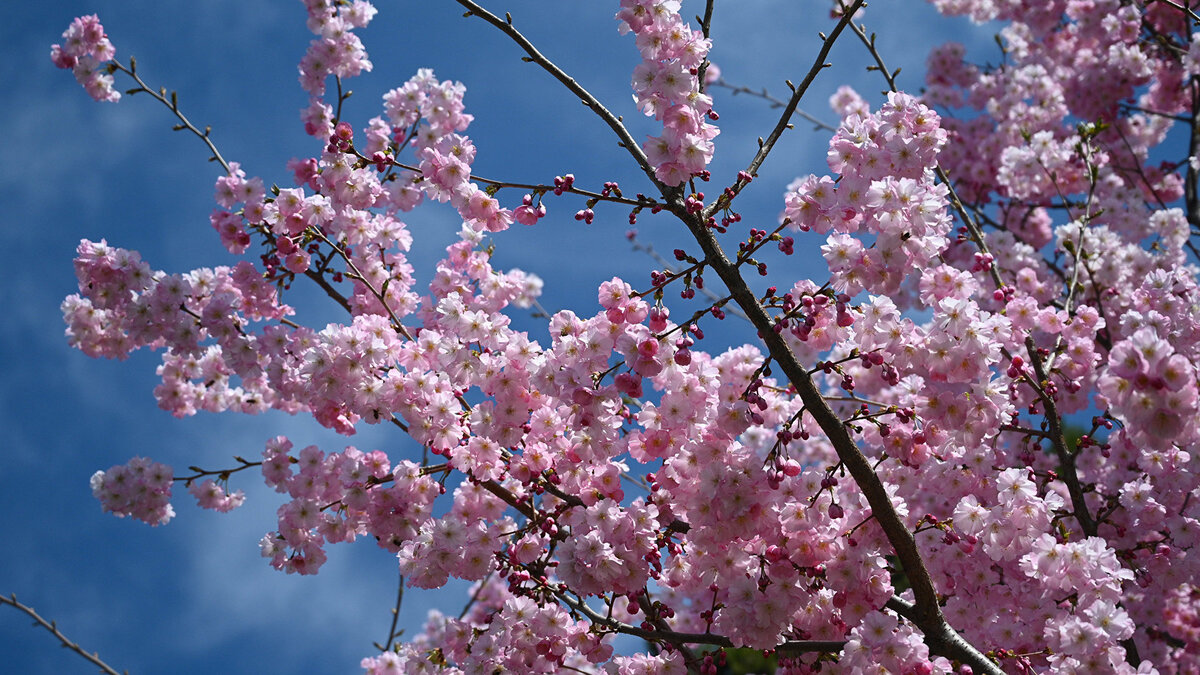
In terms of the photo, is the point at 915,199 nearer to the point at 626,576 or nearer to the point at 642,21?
the point at 642,21

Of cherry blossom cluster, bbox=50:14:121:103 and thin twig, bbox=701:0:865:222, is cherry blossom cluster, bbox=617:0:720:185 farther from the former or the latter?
cherry blossom cluster, bbox=50:14:121:103

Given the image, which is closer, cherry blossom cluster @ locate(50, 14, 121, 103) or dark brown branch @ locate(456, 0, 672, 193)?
dark brown branch @ locate(456, 0, 672, 193)

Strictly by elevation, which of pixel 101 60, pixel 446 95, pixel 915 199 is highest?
pixel 101 60

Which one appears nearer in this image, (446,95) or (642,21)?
(642,21)

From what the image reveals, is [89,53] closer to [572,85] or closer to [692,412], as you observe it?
[572,85]

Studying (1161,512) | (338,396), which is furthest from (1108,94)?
(338,396)

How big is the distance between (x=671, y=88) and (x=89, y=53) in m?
5.50

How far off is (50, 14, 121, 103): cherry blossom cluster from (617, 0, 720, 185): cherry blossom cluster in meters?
5.09

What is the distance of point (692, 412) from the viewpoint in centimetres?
377

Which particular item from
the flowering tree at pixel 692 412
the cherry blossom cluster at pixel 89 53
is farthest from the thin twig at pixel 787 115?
the cherry blossom cluster at pixel 89 53

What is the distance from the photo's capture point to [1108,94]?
1062 cm

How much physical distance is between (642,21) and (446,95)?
2650 millimetres

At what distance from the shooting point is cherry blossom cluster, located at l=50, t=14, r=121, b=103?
6.46 metres

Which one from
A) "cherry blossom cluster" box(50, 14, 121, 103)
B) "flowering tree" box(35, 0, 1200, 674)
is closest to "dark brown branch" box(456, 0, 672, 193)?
"flowering tree" box(35, 0, 1200, 674)
